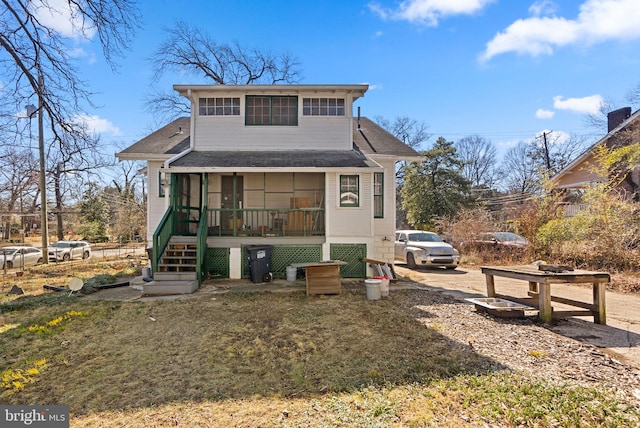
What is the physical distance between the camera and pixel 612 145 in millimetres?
14977

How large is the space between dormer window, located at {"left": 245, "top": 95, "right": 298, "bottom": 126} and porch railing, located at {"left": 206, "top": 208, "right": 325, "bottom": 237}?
Result: 3247 millimetres

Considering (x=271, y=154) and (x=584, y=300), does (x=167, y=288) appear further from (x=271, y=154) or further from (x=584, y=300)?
(x=584, y=300)

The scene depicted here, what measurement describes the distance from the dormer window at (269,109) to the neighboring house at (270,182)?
0.11 ft

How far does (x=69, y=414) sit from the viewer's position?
3.19 metres

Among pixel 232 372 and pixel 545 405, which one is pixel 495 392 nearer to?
pixel 545 405

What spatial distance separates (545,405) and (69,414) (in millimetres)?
4726

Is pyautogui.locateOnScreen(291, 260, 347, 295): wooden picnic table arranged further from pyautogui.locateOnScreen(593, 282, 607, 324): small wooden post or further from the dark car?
the dark car

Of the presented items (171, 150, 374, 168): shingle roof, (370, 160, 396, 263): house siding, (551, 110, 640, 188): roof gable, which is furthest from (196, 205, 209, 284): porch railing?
(551, 110, 640, 188): roof gable

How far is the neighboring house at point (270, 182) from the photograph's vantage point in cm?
973

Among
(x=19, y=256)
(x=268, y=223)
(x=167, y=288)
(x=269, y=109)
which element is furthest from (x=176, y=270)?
(x=19, y=256)

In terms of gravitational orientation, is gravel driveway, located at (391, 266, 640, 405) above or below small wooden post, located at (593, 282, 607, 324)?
below

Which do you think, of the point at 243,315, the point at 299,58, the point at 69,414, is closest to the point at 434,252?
the point at 243,315

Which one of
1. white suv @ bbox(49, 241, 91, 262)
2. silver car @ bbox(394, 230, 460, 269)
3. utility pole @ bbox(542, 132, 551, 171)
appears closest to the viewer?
silver car @ bbox(394, 230, 460, 269)

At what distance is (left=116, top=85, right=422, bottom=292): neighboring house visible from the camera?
31.9ft
